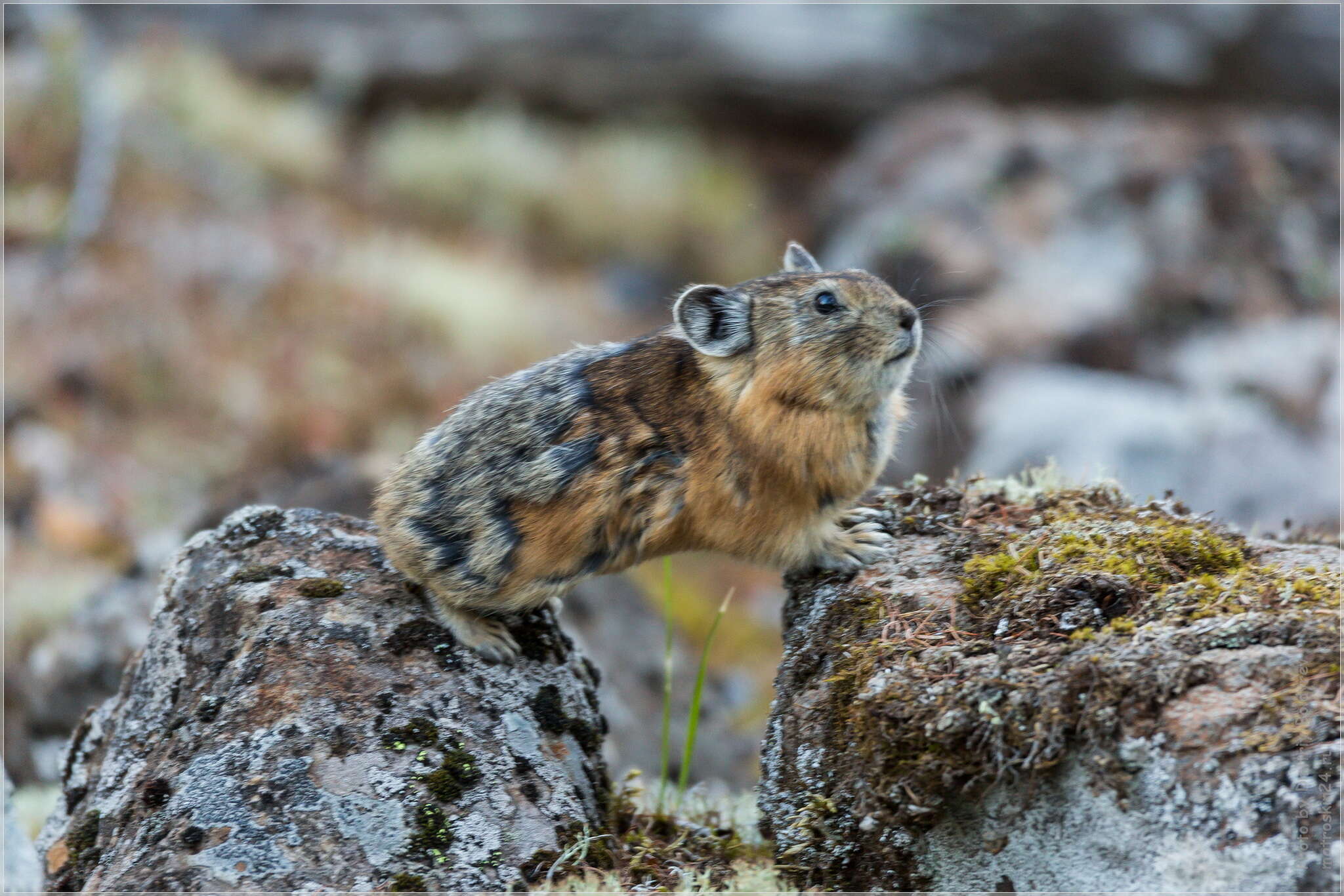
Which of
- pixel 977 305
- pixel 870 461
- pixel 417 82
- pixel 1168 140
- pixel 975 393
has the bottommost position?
pixel 870 461

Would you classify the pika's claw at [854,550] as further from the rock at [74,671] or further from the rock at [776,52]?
the rock at [776,52]

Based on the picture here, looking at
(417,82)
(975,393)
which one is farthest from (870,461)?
(417,82)

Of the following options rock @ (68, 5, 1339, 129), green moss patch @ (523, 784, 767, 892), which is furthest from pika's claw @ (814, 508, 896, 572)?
rock @ (68, 5, 1339, 129)

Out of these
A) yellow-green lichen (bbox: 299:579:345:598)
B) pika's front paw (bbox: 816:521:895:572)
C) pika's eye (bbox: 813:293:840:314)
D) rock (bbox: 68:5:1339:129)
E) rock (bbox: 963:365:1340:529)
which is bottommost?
yellow-green lichen (bbox: 299:579:345:598)

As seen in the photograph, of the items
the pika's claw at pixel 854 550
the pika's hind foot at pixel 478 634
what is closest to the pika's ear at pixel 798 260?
the pika's claw at pixel 854 550

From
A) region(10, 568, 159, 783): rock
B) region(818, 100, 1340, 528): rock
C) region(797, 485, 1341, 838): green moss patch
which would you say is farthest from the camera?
region(818, 100, 1340, 528): rock

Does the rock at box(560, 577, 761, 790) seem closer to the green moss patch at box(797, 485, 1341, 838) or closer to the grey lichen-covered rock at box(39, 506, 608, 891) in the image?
the grey lichen-covered rock at box(39, 506, 608, 891)

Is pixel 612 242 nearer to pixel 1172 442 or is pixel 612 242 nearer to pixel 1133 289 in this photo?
pixel 1133 289

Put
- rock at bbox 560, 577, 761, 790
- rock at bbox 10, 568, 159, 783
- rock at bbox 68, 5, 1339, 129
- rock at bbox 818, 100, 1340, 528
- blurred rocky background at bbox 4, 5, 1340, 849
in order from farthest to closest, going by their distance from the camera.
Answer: rock at bbox 68, 5, 1339, 129
rock at bbox 818, 100, 1340, 528
blurred rocky background at bbox 4, 5, 1340, 849
rock at bbox 560, 577, 761, 790
rock at bbox 10, 568, 159, 783

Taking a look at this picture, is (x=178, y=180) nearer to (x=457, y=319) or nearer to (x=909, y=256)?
(x=457, y=319)
